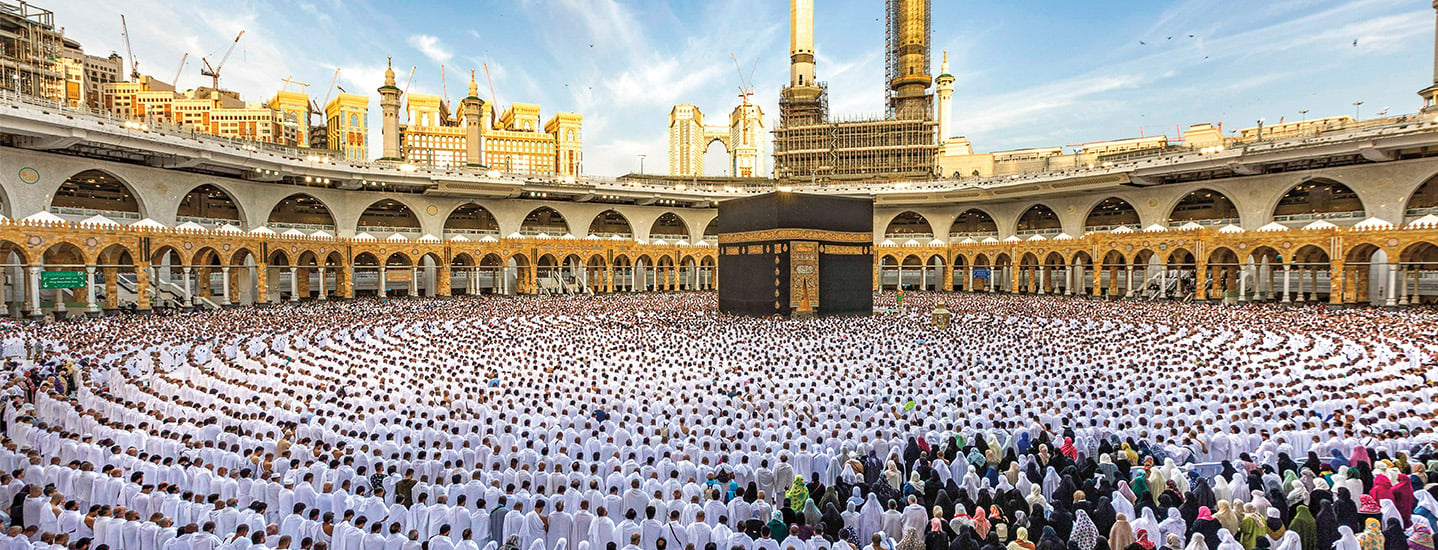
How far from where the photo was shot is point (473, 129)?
56781 millimetres

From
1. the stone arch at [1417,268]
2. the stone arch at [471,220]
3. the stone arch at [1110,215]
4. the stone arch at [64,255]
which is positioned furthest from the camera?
the stone arch at [471,220]

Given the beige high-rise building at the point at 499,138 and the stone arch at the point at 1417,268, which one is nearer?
the stone arch at the point at 1417,268

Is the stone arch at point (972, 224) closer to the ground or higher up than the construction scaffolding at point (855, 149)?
closer to the ground

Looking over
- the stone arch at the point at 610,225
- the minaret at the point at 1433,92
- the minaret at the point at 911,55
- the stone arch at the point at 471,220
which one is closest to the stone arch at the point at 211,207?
the stone arch at the point at 471,220

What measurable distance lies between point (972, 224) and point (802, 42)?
24279mm

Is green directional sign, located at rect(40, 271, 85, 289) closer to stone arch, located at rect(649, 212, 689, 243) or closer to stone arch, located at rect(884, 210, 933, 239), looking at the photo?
stone arch, located at rect(649, 212, 689, 243)

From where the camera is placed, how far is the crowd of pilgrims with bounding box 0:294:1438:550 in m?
5.46

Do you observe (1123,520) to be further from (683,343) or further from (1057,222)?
(1057,222)

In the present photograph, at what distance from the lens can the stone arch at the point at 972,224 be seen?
45053 millimetres

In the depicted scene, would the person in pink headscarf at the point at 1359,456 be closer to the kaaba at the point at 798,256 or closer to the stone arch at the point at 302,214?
the kaaba at the point at 798,256

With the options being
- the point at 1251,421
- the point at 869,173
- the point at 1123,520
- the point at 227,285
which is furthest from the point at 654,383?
the point at 869,173

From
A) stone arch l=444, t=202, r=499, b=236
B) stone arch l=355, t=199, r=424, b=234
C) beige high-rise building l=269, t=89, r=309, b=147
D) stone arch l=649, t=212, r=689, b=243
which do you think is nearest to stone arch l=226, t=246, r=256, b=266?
stone arch l=355, t=199, r=424, b=234

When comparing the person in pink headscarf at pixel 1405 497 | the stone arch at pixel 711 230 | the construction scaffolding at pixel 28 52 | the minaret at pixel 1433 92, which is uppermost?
the construction scaffolding at pixel 28 52

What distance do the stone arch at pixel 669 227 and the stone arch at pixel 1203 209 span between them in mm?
29984
